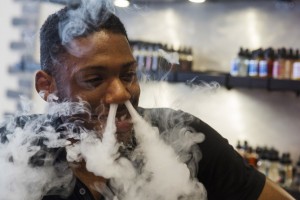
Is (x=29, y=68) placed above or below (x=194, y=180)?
above

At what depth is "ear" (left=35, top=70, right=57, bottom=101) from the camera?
1020mm

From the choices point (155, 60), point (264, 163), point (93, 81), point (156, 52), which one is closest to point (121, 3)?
point (93, 81)

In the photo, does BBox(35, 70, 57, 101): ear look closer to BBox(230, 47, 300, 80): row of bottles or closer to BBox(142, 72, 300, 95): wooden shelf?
BBox(142, 72, 300, 95): wooden shelf

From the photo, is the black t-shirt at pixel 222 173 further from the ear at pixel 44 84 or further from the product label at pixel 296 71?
the product label at pixel 296 71

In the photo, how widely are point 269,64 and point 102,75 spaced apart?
2090 mm

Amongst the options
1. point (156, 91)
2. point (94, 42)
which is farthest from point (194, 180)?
point (94, 42)

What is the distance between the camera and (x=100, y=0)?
0.94m

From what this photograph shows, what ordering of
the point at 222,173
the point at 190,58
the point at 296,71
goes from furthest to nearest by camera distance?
the point at 190,58 < the point at 296,71 < the point at 222,173

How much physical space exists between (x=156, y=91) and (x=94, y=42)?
0.65 feet

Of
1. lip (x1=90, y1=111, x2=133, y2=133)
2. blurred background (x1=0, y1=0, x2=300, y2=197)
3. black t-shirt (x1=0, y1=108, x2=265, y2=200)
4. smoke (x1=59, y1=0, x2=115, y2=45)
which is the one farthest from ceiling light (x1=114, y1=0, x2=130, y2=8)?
blurred background (x1=0, y1=0, x2=300, y2=197)

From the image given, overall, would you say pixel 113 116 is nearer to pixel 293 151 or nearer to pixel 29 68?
pixel 29 68

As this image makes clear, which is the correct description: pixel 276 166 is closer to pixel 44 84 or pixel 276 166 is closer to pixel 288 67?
pixel 288 67

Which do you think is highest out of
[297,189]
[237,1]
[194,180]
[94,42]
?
[237,1]

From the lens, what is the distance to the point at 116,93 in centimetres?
90
